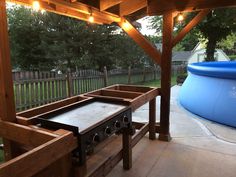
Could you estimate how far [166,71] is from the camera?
383cm

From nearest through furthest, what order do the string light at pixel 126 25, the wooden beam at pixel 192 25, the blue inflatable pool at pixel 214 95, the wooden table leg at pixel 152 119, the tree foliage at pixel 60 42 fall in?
the wooden beam at pixel 192 25 < the wooden table leg at pixel 152 119 < the string light at pixel 126 25 < the blue inflatable pool at pixel 214 95 < the tree foliage at pixel 60 42

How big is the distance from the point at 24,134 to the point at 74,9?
6.51ft

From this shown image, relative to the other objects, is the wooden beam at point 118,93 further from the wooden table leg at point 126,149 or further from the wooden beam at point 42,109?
the wooden table leg at point 126,149

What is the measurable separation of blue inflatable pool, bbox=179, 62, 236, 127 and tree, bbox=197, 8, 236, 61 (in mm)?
5570

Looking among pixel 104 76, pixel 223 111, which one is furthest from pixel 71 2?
pixel 104 76

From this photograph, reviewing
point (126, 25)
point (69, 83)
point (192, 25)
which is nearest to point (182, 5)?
point (192, 25)

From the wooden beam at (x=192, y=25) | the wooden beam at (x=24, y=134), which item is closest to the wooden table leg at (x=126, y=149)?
the wooden beam at (x=24, y=134)

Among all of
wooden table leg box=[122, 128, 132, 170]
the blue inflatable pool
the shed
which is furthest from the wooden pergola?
the shed

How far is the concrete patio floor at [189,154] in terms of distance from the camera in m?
2.95

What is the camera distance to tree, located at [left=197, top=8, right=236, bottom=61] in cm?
1028

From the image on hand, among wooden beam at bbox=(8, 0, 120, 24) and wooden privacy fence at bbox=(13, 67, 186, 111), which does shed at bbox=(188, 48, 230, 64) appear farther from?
wooden beam at bbox=(8, 0, 120, 24)

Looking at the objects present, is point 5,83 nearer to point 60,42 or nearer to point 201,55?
point 60,42

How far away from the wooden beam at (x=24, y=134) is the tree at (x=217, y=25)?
1091 centimetres

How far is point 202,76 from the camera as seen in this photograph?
6074 millimetres
